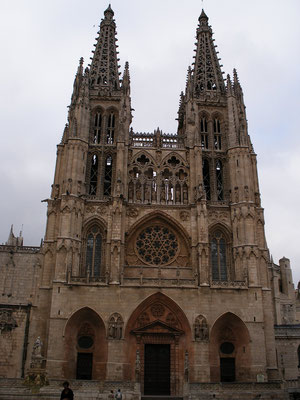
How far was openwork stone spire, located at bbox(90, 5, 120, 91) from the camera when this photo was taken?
115 feet

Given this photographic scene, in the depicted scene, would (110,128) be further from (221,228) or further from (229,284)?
(229,284)

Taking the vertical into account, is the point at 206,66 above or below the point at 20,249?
above

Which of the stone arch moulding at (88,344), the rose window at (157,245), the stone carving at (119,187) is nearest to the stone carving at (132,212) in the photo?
the rose window at (157,245)

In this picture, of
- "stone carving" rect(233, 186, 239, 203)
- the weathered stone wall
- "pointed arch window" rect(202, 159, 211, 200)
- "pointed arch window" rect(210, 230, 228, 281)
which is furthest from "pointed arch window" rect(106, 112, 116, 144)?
"pointed arch window" rect(210, 230, 228, 281)

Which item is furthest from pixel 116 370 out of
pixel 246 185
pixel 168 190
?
pixel 246 185

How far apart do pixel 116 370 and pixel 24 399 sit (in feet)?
19.6

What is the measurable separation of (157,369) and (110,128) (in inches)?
700

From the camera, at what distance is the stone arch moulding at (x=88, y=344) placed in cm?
2494

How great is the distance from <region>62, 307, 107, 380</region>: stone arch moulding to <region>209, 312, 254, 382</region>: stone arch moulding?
6.58m

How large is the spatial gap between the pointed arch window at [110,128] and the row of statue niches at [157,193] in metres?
4.50

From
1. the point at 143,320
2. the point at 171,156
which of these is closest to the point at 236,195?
the point at 171,156

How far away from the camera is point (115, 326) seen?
25.0 m

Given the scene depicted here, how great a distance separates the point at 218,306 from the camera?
25.9 metres

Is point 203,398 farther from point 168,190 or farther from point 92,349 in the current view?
point 168,190
